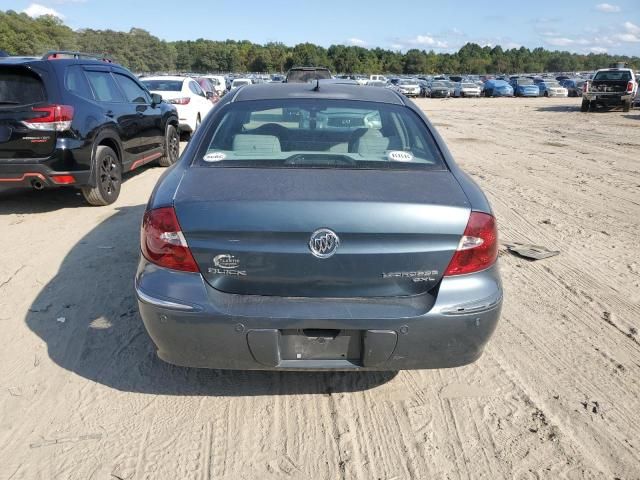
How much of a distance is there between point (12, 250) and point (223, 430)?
373 cm

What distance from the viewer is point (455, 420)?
9.14ft

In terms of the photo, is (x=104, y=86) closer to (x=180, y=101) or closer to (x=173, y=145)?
(x=173, y=145)

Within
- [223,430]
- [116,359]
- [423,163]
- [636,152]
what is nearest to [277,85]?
[423,163]

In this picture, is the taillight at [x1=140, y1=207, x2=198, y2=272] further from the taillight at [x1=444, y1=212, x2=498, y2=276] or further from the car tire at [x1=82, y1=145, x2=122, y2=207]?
the car tire at [x1=82, y1=145, x2=122, y2=207]

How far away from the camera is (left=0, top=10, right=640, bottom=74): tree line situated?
90875 mm

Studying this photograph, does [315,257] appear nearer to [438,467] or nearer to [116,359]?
[438,467]

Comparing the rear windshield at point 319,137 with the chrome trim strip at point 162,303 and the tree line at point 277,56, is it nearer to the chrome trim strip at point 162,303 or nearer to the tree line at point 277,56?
the chrome trim strip at point 162,303

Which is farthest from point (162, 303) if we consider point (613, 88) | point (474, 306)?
point (613, 88)

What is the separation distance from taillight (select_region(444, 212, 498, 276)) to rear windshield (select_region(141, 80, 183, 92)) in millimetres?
11523

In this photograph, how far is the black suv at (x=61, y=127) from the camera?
597 centimetres

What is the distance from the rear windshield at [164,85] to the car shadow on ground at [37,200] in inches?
222

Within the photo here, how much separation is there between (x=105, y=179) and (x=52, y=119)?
3.57 ft

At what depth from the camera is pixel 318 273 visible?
2.45 m

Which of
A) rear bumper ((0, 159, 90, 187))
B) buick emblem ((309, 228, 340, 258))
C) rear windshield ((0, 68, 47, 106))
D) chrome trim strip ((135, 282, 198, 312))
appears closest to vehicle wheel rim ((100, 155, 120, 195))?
rear bumper ((0, 159, 90, 187))
